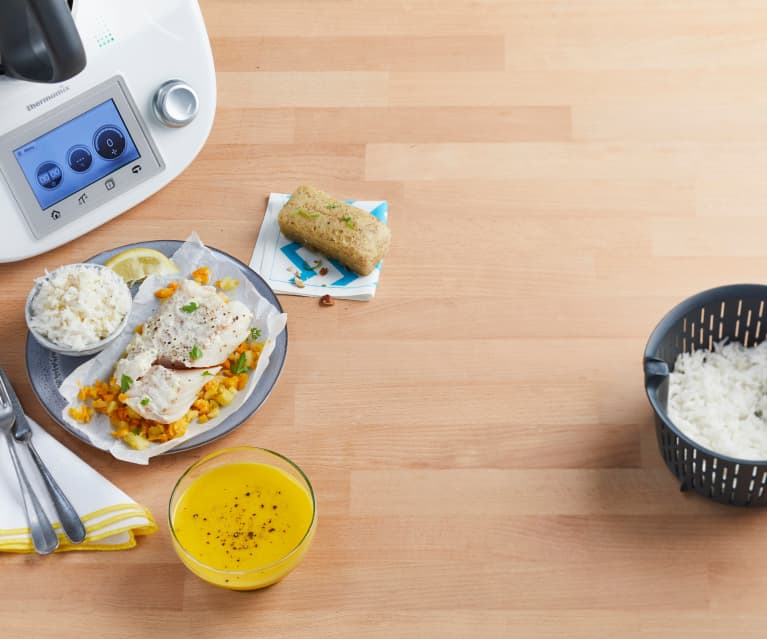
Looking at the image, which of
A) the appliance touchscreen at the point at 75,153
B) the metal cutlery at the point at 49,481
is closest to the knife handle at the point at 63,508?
the metal cutlery at the point at 49,481

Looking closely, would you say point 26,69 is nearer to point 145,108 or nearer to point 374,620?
point 145,108

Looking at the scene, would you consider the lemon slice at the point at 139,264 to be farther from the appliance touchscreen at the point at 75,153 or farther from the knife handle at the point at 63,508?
the knife handle at the point at 63,508

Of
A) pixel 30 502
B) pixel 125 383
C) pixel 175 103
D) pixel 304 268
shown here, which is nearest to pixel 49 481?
pixel 30 502

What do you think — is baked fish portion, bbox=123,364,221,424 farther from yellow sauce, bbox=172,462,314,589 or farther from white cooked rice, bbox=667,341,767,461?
white cooked rice, bbox=667,341,767,461

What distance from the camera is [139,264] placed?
138 centimetres

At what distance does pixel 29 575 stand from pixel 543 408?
2.24 feet

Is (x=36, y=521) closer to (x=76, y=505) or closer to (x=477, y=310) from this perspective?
(x=76, y=505)

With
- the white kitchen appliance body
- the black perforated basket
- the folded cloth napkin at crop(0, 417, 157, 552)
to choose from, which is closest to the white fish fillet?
the folded cloth napkin at crop(0, 417, 157, 552)

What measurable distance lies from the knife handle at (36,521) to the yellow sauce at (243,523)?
0.18 meters

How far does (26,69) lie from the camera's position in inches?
47.9

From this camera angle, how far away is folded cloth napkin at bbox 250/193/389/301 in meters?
1.41

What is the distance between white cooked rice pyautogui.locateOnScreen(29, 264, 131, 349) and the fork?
4.2 inches

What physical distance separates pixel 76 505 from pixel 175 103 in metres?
0.60

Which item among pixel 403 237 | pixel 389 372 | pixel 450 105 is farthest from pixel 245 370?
pixel 450 105
